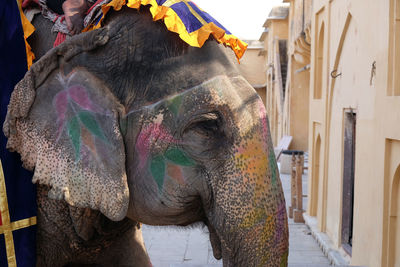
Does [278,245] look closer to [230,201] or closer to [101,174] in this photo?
[230,201]

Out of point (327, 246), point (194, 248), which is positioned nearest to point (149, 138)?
point (327, 246)

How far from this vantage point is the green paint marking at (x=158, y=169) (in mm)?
1594

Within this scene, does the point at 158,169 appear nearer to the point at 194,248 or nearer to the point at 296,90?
the point at 194,248

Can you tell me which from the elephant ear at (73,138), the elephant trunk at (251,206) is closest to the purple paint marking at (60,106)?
the elephant ear at (73,138)

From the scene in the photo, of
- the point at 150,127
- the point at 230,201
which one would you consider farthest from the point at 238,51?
the point at 230,201

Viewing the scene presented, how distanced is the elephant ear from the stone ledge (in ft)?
15.4

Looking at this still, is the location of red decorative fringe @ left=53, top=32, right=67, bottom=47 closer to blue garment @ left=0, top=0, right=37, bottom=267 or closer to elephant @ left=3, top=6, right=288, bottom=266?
blue garment @ left=0, top=0, right=37, bottom=267

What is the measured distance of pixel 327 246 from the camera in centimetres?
677

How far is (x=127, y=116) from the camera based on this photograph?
1.64 m

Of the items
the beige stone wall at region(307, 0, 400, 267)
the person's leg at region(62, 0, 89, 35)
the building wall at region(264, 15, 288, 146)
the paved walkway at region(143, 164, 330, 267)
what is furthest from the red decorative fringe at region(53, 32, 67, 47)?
the building wall at region(264, 15, 288, 146)

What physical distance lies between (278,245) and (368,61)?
3815 millimetres

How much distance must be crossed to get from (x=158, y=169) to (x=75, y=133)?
0.26 metres

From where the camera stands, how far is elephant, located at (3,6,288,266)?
1.54 metres

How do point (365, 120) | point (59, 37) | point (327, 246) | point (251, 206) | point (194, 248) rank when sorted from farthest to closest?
1. point (194, 248)
2. point (327, 246)
3. point (365, 120)
4. point (59, 37)
5. point (251, 206)
